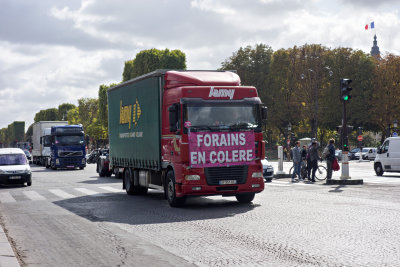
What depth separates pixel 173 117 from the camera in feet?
47.7

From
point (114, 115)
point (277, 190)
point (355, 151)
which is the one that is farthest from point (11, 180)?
point (355, 151)

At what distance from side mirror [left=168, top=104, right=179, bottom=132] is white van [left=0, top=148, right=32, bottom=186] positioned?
1311 centimetres

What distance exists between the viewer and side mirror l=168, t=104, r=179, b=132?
1450 centimetres

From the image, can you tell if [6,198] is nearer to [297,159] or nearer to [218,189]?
[218,189]

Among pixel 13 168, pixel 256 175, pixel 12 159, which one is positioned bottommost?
pixel 256 175

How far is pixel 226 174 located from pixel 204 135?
3.82 ft

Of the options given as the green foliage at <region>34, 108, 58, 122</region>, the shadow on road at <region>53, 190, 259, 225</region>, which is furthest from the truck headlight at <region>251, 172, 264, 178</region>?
the green foliage at <region>34, 108, 58, 122</region>

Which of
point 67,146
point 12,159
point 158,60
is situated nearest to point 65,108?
point 158,60

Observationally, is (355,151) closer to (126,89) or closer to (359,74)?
(359,74)

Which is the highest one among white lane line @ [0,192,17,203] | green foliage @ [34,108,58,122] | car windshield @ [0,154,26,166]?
green foliage @ [34,108,58,122]

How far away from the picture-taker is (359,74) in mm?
64125

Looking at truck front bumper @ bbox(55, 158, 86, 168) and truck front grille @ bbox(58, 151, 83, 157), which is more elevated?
truck front grille @ bbox(58, 151, 83, 157)

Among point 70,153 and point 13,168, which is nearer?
point 13,168

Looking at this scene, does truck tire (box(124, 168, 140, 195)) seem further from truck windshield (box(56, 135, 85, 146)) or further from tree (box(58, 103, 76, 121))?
tree (box(58, 103, 76, 121))
